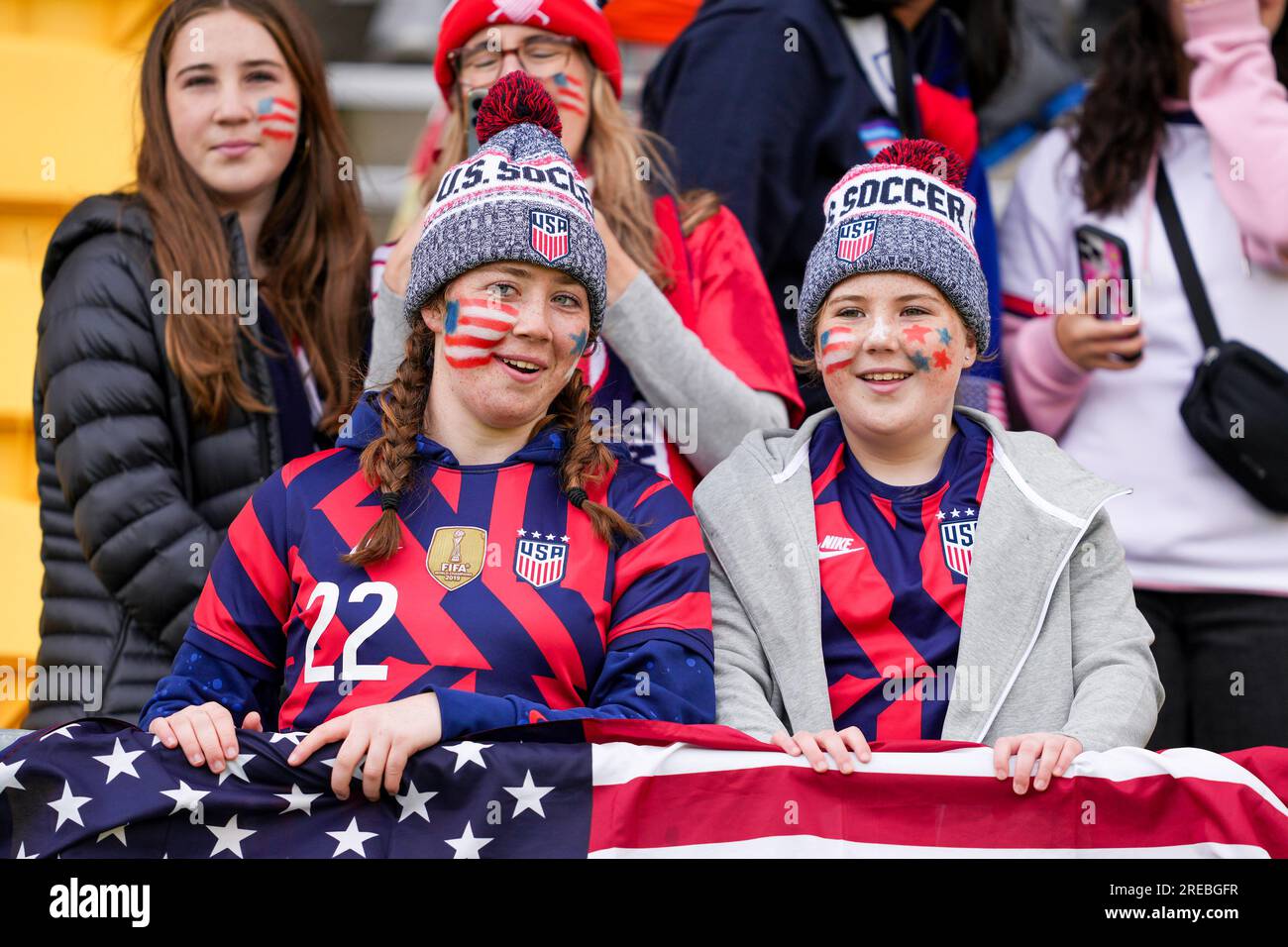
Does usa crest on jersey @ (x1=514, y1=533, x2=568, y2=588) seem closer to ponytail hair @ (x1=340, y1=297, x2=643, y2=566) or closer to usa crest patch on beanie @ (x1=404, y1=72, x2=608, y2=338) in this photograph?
ponytail hair @ (x1=340, y1=297, x2=643, y2=566)

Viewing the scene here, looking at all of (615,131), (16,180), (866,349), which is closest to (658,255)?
(615,131)

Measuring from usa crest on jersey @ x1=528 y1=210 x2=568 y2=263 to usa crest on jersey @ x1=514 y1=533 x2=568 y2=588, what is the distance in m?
0.55

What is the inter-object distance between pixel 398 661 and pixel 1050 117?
3.24 meters

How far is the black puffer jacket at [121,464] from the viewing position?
3.65 m

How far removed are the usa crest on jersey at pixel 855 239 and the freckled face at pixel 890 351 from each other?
0.16ft

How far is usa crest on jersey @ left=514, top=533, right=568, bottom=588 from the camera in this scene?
120 inches

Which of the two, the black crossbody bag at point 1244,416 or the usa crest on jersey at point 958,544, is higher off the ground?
the black crossbody bag at point 1244,416

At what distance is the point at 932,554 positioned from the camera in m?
3.26

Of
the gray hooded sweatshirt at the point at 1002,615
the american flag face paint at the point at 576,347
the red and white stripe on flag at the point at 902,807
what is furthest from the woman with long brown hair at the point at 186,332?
the red and white stripe on flag at the point at 902,807

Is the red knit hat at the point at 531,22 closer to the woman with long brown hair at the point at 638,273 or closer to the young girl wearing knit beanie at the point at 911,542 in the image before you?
the woman with long brown hair at the point at 638,273
